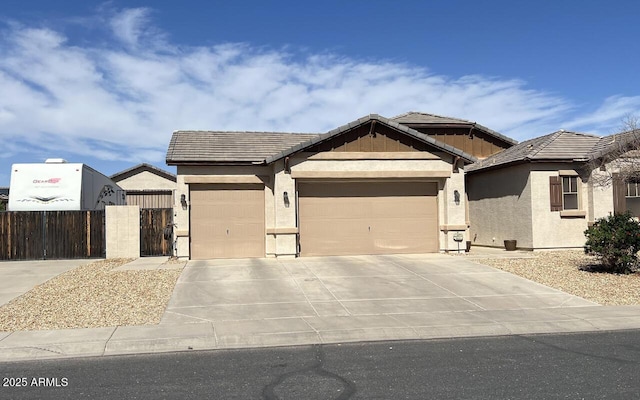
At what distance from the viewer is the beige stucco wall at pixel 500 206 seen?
62.6ft

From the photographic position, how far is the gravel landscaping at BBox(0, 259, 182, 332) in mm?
9211

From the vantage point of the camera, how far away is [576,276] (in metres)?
13.5

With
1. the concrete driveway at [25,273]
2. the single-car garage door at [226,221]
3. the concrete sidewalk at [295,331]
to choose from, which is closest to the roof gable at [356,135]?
the single-car garage door at [226,221]

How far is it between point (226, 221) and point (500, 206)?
10.9 metres

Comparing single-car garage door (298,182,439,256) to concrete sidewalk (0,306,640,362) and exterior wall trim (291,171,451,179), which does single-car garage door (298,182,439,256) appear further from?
concrete sidewalk (0,306,640,362)

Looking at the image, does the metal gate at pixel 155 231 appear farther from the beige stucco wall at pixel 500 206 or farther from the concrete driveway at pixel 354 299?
the beige stucco wall at pixel 500 206

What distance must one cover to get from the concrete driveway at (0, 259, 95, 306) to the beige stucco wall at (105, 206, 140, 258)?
3.39 feet

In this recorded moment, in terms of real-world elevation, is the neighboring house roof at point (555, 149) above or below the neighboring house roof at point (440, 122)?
below

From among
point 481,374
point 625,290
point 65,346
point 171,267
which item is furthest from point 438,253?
point 65,346

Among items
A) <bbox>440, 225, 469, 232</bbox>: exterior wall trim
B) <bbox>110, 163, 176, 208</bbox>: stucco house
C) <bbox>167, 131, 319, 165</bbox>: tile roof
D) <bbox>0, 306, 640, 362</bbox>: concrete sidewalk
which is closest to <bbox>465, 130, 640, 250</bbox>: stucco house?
<bbox>440, 225, 469, 232</bbox>: exterior wall trim

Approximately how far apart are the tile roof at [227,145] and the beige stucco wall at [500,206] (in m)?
7.76

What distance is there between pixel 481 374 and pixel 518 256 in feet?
38.7

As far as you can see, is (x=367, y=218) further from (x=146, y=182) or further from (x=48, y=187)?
(x=146, y=182)

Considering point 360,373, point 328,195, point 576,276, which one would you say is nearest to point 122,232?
point 328,195
